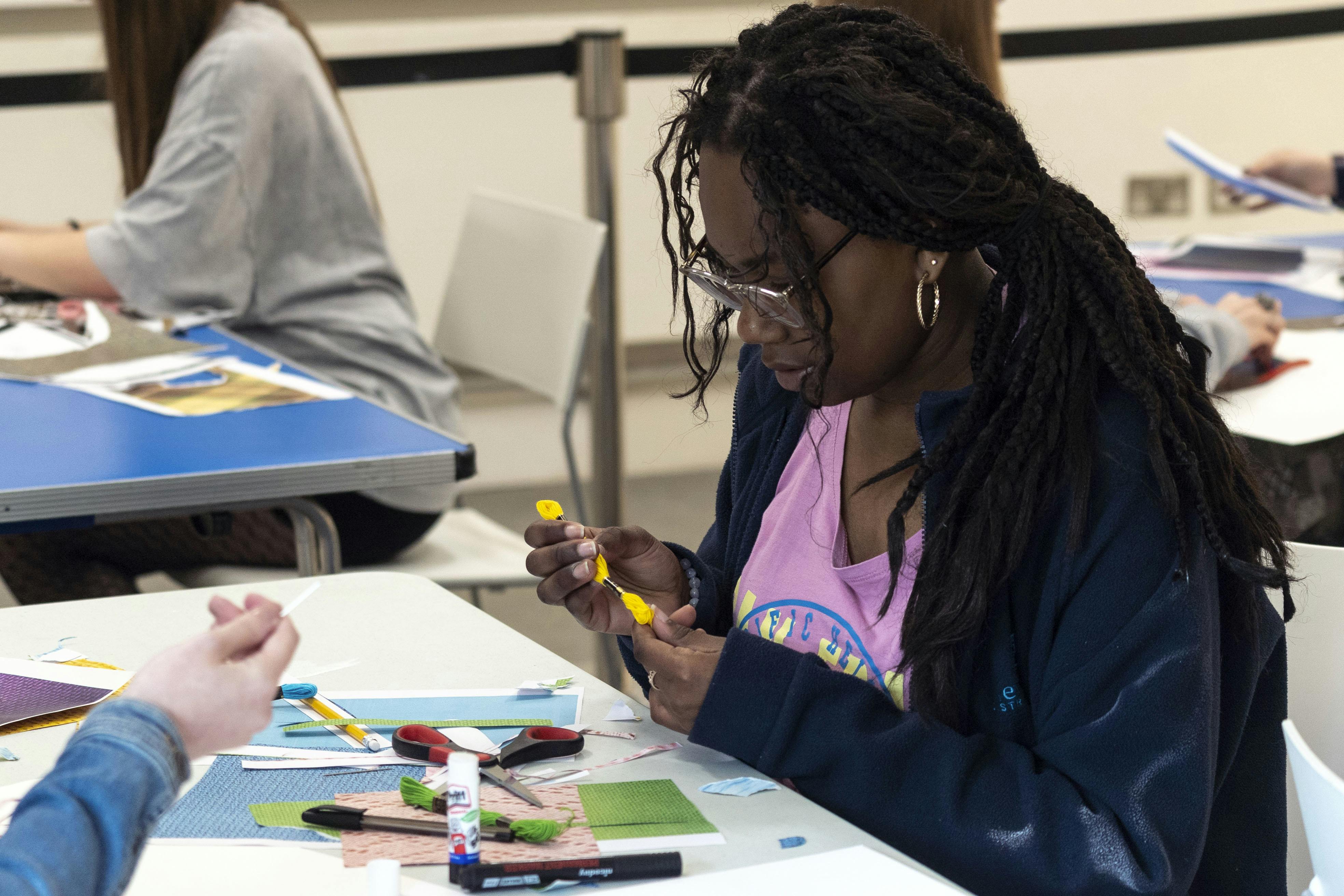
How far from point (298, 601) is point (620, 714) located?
11.4 inches

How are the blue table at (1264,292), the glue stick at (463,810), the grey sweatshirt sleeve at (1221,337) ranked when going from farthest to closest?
the blue table at (1264,292), the grey sweatshirt sleeve at (1221,337), the glue stick at (463,810)

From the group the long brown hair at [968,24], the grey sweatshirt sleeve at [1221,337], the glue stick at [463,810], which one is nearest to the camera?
the glue stick at [463,810]

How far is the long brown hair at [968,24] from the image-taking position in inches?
70.1

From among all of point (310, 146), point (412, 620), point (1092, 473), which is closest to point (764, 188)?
point (1092, 473)

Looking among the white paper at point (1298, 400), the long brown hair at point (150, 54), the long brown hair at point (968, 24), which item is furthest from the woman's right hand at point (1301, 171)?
the long brown hair at point (150, 54)

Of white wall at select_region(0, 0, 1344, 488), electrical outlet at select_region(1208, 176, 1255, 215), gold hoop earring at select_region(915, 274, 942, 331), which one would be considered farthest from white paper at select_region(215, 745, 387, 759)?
electrical outlet at select_region(1208, 176, 1255, 215)

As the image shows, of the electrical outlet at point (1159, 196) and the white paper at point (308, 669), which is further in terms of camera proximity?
the electrical outlet at point (1159, 196)

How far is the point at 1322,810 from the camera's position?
2.33 ft

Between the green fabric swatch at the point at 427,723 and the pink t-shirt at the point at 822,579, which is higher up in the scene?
the pink t-shirt at the point at 822,579

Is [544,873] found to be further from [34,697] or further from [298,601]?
[34,697]

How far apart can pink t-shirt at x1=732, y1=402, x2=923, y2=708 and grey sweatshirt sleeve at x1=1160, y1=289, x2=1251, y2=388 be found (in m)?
0.93

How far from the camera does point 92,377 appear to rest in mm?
1979

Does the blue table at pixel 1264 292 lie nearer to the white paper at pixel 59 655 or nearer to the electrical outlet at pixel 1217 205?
the white paper at pixel 59 655

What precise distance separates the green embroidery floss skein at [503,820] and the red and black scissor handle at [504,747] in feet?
0.16
